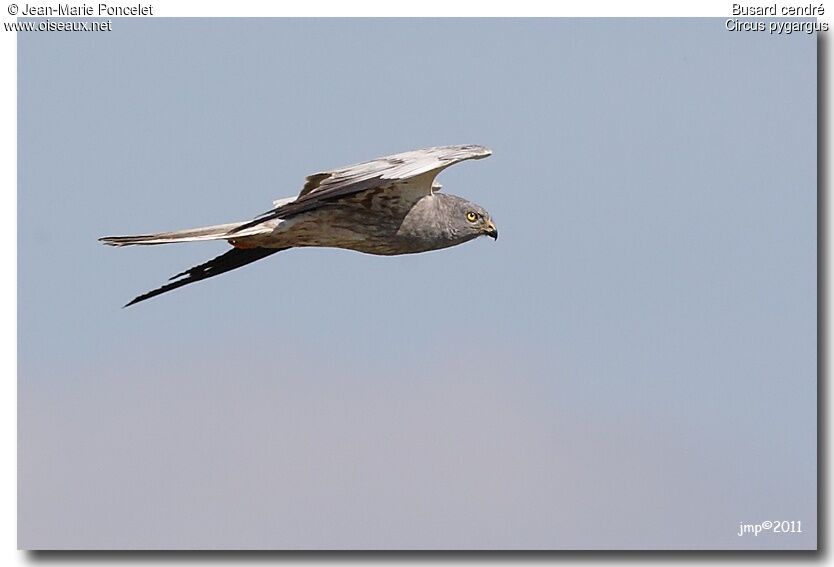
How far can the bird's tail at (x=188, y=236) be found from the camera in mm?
9992

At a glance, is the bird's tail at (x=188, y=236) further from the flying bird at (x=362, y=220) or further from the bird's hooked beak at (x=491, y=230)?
the bird's hooked beak at (x=491, y=230)

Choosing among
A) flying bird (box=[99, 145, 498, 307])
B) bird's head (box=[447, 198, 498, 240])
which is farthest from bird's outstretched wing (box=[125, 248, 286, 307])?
bird's head (box=[447, 198, 498, 240])

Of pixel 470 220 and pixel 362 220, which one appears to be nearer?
pixel 362 220

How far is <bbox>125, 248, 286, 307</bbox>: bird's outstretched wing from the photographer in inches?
434

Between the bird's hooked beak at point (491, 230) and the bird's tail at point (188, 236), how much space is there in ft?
6.18

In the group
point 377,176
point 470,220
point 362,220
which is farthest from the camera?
point 470,220

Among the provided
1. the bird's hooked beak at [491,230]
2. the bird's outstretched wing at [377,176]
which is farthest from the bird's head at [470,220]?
the bird's outstretched wing at [377,176]

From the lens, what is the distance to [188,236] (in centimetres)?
1016

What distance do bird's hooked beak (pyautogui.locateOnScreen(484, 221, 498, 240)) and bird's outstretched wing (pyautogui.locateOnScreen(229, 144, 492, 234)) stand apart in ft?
2.54

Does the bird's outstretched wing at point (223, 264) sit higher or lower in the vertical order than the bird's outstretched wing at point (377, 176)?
lower

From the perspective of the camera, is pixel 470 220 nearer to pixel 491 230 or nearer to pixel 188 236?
pixel 491 230

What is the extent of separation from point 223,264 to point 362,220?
53.2 inches

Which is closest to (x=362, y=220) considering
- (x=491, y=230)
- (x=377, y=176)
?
(x=377, y=176)

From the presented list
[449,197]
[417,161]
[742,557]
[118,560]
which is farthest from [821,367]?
[118,560]
